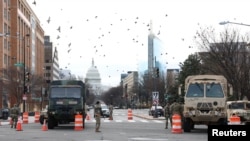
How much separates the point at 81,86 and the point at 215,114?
9378 millimetres

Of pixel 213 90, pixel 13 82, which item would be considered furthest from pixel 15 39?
pixel 213 90

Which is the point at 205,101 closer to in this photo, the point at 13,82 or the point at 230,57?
the point at 230,57

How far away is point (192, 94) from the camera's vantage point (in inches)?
976

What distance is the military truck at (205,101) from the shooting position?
2412 centimetres

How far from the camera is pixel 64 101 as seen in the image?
94.6 feet

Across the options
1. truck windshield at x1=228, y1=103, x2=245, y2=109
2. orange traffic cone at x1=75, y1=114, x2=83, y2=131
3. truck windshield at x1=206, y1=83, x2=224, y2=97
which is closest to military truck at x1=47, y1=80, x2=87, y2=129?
orange traffic cone at x1=75, y1=114, x2=83, y2=131

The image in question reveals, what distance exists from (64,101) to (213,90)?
9.19m

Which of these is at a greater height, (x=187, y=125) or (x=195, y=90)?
(x=195, y=90)

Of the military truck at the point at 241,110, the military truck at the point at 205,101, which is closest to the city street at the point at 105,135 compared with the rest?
the military truck at the point at 205,101

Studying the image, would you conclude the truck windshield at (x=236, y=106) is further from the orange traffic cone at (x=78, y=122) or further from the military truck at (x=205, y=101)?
the orange traffic cone at (x=78, y=122)

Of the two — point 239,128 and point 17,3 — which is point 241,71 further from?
point 17,3

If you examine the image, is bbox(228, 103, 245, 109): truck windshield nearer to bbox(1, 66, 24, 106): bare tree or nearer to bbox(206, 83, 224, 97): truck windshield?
bbox(206, 83, 224, 97): truck windshield

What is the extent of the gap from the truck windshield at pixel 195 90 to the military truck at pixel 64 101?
23.9ft

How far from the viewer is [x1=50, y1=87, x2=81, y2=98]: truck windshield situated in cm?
2916
